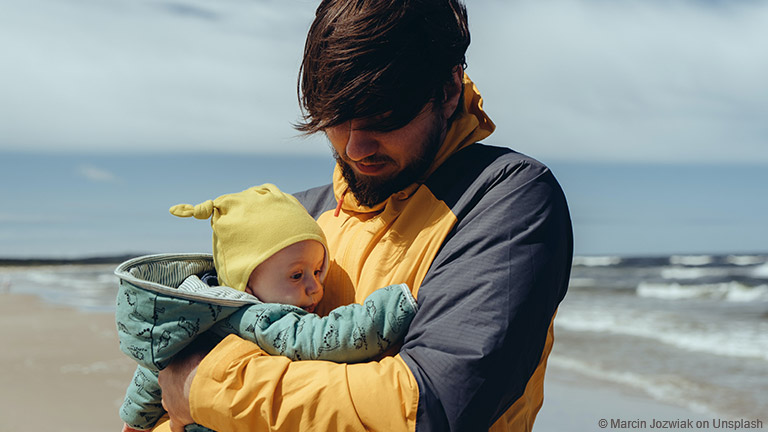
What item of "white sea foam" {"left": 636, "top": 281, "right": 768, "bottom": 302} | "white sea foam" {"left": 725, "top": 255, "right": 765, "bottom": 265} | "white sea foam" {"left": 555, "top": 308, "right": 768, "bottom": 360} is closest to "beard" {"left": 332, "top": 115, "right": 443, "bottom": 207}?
"white sea foam" {"left": 555, "top": 308, "right": 768, "bottom": 360}

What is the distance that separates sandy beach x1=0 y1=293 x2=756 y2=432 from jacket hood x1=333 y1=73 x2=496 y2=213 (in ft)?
12.9

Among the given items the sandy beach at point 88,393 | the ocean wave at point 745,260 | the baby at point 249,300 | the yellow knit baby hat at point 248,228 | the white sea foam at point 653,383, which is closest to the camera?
the baby at point 249,300

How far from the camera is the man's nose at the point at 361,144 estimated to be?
1.66 m

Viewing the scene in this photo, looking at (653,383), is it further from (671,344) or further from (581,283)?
(581,283)

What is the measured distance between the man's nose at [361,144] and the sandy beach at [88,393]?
163 inches

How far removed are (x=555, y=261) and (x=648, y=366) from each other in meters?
6.69

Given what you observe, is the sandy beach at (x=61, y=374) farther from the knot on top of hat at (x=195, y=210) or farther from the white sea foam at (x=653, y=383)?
the white sea foam at (x=653, y=383)

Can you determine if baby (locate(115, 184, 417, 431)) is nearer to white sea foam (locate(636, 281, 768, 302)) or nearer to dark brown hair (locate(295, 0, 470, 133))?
dark brown hair (locate(295, 0, 470, 133))

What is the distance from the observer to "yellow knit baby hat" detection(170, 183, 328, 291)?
187 centimetres

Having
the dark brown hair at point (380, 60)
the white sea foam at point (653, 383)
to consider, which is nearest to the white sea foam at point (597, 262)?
the white sea foam at point (653, 383)

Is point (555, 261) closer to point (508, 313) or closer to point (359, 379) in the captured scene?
point (508, 313)

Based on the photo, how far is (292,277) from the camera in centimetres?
187

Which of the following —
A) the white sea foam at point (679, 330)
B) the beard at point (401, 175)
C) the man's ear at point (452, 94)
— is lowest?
the white sea foam at point (679, 330)

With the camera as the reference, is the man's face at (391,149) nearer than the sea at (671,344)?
Yes
